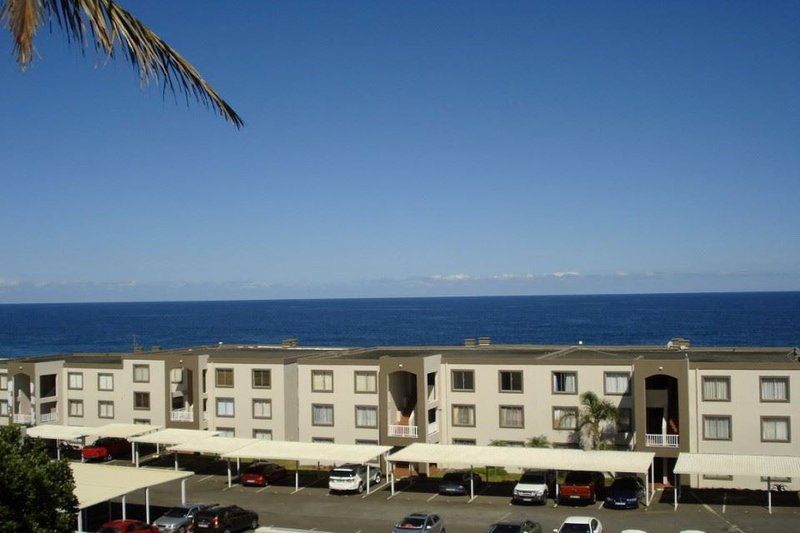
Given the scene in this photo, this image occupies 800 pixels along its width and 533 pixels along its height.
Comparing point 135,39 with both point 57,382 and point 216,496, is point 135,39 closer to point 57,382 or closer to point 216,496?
point 216,496

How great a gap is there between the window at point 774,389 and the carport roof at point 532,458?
788 centimetres

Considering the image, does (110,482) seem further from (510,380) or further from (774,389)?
(774,389)

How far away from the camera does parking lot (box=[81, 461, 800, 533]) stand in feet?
128

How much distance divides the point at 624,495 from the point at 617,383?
9845mm

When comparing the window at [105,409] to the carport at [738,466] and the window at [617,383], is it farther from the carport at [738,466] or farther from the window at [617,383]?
the carport at [738,466]

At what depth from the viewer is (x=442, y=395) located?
54094mm

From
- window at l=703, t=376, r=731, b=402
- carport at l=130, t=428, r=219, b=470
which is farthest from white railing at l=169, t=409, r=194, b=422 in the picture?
window at l=703, t=376, r=731, b=402

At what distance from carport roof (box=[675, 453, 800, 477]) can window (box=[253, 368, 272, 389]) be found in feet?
87.9

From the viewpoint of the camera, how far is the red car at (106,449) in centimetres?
5606

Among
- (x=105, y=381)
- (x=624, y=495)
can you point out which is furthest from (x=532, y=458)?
(x=105, y=381)

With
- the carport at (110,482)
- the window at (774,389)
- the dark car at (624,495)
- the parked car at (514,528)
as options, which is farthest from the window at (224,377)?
the window at (774,389)

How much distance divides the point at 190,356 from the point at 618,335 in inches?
5921

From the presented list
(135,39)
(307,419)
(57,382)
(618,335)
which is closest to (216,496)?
(307,419)

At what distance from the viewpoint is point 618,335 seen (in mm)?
194500
